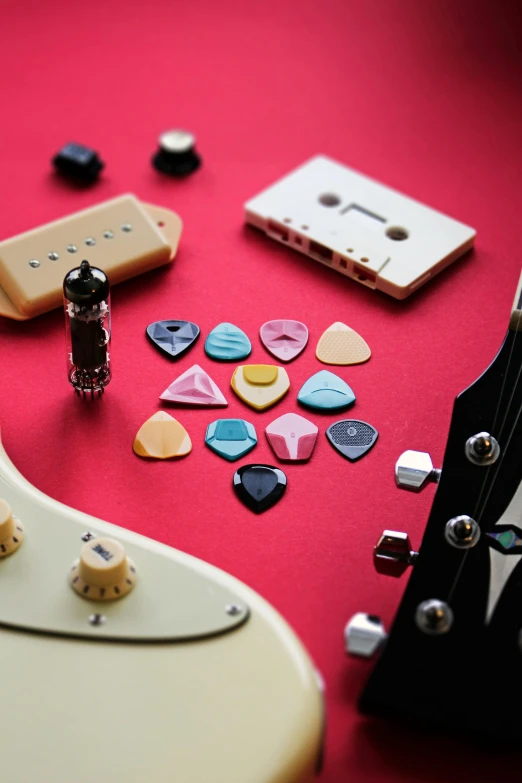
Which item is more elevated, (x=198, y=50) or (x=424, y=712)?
(x=198, y=50)

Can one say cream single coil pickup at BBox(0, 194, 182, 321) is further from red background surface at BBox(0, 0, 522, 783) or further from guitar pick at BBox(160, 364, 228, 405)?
guitar pick at BBox(160, 364, 228, 405)

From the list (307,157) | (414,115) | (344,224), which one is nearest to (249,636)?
(344,224)

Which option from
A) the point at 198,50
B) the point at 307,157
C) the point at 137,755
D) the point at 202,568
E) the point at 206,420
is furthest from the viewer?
the point at 198,50

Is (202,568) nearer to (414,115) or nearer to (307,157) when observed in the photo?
(307,157)

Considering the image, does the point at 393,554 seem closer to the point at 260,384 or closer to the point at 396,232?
the point at 260,384

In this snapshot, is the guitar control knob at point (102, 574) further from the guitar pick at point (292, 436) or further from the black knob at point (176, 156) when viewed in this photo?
the black knob at point (176, 156)

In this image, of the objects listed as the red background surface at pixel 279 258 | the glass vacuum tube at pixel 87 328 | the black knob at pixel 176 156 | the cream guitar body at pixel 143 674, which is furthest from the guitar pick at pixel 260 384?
the black knob at pixel 176 156
